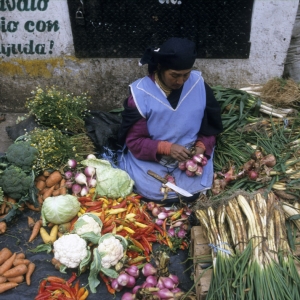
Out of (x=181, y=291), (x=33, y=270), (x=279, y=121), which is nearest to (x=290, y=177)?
(x=279, y=121)

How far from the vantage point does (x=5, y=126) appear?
4668 millimetres

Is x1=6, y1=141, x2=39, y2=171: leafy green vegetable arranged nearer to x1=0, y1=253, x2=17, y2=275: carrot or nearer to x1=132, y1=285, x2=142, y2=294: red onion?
x1=0, y1=253, x2=17, y2=275: carrot

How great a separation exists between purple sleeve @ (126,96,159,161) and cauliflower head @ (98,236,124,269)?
85cm

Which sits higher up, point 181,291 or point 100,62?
point 100,62

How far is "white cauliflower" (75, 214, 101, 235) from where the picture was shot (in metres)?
3.13

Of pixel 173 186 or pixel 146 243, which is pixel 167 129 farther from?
pixel 146 243

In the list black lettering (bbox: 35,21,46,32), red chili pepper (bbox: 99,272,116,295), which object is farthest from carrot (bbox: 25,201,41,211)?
black lettering (bbox: 35,21,46,32)

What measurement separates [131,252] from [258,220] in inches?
41.1

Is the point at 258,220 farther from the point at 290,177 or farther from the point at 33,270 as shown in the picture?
the point at 33,270

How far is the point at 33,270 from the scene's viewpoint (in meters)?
3.08

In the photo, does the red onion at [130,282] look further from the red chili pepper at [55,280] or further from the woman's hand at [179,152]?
the woman's hand at [179,152]

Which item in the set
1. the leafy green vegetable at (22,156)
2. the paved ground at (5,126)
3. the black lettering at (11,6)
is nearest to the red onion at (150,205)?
the leafy green vegetable at (22,156)

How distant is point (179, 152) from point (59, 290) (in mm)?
1435

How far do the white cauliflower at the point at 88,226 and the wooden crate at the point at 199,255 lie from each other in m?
0.75
